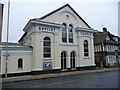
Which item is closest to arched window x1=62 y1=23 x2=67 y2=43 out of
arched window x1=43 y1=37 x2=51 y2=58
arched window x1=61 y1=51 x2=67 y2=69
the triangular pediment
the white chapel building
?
the white chapel building

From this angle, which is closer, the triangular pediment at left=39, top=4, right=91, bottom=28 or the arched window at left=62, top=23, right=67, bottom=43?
the triangular pediment at left=39, top=4, right=91, bottom=28

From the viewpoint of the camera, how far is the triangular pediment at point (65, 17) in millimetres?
22266

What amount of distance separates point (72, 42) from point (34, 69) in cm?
826

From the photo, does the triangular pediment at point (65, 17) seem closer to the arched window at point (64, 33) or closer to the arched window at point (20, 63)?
the arched window at point (64, 33)

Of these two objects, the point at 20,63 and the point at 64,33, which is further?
the point at 64,33

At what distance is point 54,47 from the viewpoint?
70.9 feet

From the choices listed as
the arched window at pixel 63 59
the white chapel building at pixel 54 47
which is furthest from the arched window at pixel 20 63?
the arched window at pixel 63 59

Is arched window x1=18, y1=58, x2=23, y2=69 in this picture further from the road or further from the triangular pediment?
the triangular pediment

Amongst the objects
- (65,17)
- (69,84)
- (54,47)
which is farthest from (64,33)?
(69,84)

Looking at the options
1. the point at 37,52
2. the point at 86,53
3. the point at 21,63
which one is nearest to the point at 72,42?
the point at 86,53

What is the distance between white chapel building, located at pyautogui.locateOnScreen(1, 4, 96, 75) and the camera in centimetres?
1955

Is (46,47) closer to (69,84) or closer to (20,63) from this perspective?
(20,63)

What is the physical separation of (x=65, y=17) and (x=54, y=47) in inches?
231

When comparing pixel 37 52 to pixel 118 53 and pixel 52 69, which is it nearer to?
pixel 52 69
